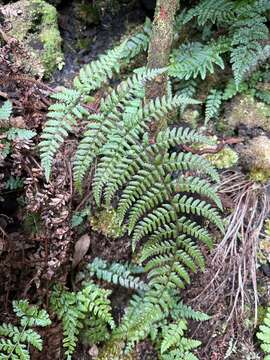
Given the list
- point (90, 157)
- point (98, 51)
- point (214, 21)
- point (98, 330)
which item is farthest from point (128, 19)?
point (98, 330)

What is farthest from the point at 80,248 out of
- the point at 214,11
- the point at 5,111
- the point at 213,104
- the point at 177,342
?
the point at 214,11

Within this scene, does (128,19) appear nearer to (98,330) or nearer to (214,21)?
(214,21)

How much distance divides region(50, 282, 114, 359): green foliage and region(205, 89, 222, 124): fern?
1655 millimetres

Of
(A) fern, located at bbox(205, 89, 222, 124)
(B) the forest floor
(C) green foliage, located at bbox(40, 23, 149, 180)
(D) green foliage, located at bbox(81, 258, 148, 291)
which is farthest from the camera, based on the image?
(A) fern, located at bbox(205, 89, 222, 124)

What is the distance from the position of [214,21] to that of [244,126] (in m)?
0.92

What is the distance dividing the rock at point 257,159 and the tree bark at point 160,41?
86 cm

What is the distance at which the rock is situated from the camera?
11.5 ft

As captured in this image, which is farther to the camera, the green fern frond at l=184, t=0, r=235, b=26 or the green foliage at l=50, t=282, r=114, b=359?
the green fern frond at l=184, t=0, r=235, b=26

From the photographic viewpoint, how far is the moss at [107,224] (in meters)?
3.43

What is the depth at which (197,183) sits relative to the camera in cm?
303

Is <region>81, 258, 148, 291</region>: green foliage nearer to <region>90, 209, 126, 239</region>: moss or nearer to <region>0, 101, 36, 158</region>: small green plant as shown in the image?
<region>90, 209, 126, 239</region>: moss

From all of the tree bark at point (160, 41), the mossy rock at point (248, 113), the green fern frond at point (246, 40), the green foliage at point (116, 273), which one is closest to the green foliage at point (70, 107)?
the tree bark at point (160, 41)

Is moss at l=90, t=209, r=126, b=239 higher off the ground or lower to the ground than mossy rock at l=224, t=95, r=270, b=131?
lower

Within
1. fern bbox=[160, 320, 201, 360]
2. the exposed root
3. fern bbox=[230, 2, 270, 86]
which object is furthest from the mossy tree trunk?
fern bbox=[160, 320, 201, 360]
